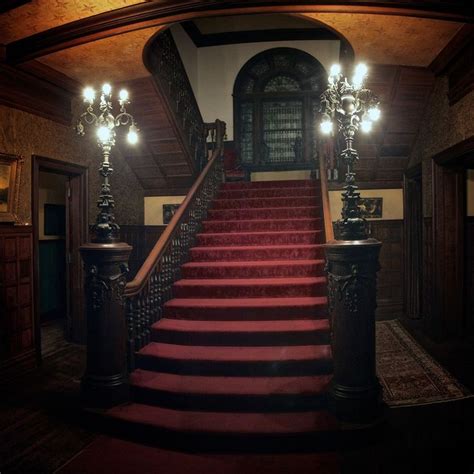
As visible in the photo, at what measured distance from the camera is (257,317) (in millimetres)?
4344

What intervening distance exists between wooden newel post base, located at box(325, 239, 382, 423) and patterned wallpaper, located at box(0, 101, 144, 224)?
3.75 metres

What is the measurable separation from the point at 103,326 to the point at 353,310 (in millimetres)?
2187

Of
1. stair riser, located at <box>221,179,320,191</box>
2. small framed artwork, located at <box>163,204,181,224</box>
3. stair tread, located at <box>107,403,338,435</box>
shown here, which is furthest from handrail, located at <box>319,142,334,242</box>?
small framed artwork, located at <box>163,204,181,224</box>

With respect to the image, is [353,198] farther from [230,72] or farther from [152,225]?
[230,72]

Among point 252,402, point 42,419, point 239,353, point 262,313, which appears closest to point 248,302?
point 262,313

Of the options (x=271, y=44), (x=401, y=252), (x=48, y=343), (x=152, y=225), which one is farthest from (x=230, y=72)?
(x=48, y=343)

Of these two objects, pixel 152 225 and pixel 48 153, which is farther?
pixel 152 225

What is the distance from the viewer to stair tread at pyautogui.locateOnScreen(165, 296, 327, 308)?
14.4ft

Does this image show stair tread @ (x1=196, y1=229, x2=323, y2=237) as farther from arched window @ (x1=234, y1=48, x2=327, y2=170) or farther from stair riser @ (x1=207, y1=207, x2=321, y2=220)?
arched window @ (x1=234, y1=48, x2=327, y2=170)

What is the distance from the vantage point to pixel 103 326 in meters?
3.63

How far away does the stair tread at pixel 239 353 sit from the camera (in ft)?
12.2

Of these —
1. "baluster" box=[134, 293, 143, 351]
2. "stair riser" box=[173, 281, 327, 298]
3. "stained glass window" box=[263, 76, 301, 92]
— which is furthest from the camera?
"stained glass window" box=[263, 76, 301, 92]

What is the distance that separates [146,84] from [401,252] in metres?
5.24

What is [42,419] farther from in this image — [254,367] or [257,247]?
[257,247]
